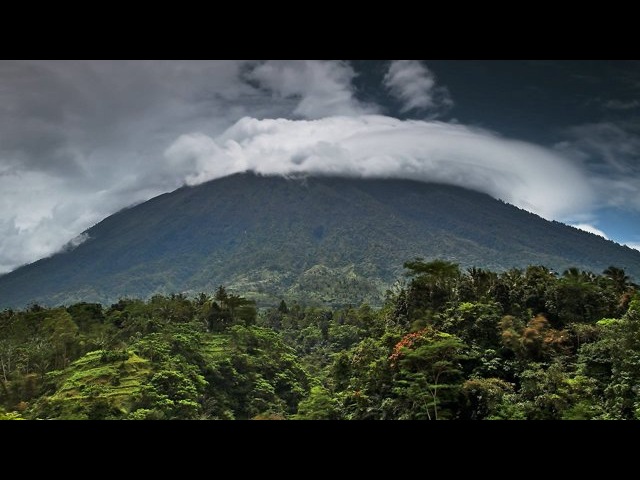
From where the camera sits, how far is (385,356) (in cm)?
1262

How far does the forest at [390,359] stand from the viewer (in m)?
9.93

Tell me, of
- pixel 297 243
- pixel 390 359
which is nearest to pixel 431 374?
pixel 390 359

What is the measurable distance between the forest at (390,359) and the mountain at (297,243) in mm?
41020

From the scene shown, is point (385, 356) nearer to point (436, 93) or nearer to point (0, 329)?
point (0, 329)

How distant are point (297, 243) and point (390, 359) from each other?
8038 centimetres

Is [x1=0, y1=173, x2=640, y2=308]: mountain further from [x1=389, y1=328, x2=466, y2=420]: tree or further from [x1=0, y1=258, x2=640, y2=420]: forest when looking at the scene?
[x1=389, y1=328, x2=466, y2=420]: tree

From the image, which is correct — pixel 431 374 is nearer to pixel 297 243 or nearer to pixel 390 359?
Answer: pixel 390 359

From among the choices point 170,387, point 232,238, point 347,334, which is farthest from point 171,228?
point 170,387

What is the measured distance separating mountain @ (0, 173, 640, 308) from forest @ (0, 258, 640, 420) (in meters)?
41.0

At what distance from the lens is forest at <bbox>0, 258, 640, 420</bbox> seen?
391 inches
